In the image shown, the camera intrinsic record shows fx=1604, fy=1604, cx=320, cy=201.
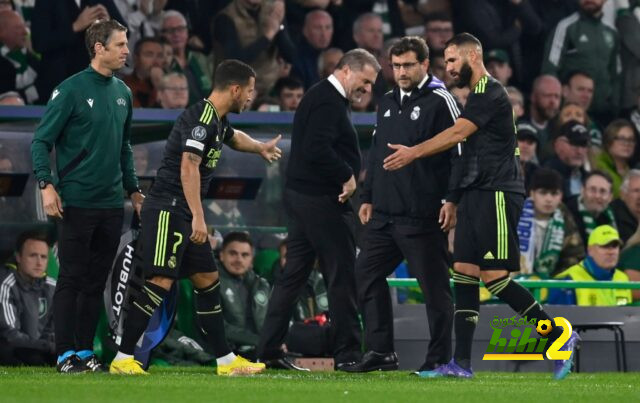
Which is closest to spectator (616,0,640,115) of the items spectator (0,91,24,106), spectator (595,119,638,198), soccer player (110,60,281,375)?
spectator (595,119,638,198)

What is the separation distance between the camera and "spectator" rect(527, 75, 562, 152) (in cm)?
1673

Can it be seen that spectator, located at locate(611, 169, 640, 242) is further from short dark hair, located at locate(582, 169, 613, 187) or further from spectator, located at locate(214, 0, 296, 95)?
spectator, located at locate(214, 0, 296, 95)

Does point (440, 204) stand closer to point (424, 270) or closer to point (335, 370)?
point (424, 270)

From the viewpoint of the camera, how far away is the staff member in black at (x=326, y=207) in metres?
10.5

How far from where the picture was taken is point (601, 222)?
15.7 metres

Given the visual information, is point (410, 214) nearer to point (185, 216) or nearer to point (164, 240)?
point (185, 216)

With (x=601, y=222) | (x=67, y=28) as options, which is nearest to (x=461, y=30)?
(x=601, y=222)

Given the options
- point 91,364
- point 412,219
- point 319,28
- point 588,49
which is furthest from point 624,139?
point 91,364

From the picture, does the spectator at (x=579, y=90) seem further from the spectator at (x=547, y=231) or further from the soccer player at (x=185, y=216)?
the soccer player at (x=185, y=216)

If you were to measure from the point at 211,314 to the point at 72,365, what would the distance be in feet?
2.95

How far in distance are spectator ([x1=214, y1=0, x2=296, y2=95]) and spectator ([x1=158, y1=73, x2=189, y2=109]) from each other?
1005 millimetres

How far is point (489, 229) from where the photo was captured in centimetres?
977

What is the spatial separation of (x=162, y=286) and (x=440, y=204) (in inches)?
72.3

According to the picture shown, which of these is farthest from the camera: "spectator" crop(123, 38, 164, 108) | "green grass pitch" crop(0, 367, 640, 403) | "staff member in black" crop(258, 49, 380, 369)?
"spectator" crop(123, 38, 164, 108)
